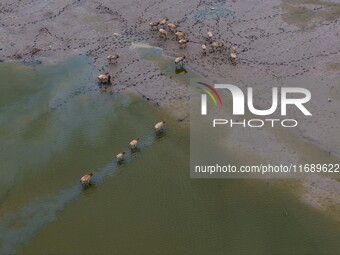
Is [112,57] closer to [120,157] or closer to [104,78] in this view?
[104,78]

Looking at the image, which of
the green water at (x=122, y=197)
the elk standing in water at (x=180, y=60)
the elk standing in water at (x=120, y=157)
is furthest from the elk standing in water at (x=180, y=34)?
the elk standing in water at (x=120, y=157)

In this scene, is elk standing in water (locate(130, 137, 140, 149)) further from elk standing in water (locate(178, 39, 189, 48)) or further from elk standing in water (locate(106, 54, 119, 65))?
elk standing in water (locate(178, 39, 189, 48))

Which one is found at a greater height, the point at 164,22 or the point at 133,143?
the point at 164,22

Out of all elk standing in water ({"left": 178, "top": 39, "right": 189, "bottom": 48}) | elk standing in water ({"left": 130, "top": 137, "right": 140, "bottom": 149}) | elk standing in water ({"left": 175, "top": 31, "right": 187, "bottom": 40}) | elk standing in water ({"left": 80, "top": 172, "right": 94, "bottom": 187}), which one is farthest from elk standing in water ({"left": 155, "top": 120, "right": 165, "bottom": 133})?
elk standing in water ({"left": 175, "top": 31, "right": 187, "bottom": 40})

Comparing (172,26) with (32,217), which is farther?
(172,26)

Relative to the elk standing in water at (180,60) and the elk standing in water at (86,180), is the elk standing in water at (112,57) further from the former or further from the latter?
the elk standing in water at (86,180)

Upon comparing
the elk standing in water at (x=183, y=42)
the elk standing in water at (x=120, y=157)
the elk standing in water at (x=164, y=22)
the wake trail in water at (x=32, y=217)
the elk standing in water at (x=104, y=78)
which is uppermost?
the elk standing in water at (x=164, y=22)

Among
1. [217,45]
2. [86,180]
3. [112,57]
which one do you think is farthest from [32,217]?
[217,45]
